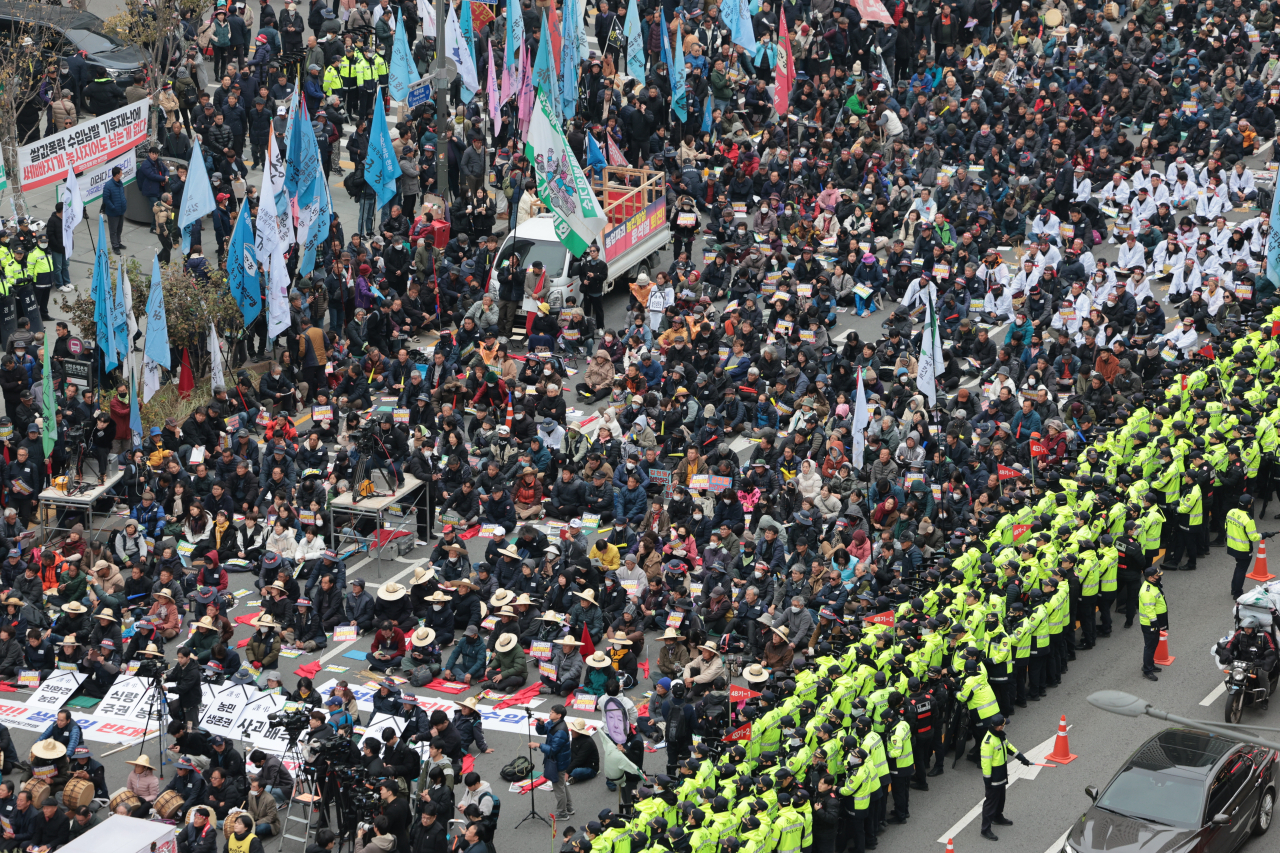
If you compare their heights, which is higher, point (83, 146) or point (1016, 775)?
point (83, 146)

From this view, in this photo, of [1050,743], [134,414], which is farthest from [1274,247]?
[134,414]

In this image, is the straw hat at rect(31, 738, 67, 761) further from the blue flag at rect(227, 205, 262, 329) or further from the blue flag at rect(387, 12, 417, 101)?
the blue flag at rect(387, 12, 417, 101)

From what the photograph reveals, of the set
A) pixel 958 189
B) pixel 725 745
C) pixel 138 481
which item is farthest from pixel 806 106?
pixel 725 745

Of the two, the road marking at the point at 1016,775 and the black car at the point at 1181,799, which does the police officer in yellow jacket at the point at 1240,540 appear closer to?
the road marking at the point at 1016,775

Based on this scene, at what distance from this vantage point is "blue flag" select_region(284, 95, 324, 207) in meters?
33.8

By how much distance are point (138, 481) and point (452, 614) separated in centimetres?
595

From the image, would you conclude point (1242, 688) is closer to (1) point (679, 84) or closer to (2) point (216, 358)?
(2) point (216, 358)

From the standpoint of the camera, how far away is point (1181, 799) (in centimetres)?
2111

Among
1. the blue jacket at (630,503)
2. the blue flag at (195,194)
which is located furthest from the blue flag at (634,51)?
the blue jacket at (630,503)

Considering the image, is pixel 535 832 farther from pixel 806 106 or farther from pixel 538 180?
pixel 806 106

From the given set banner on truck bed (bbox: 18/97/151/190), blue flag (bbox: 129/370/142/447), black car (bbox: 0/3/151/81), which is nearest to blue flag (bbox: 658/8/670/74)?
black car (bbox: 0/3/151/81)

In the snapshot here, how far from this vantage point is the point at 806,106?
1748 inches

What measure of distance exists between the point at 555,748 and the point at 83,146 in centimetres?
1646

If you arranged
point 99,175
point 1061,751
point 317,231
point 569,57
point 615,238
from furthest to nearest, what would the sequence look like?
point 569,57 → point 615,238 → point 99,175 → point 317,231 → point 1061,751
